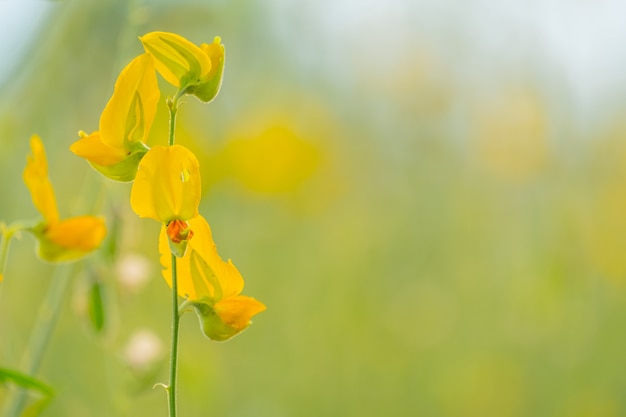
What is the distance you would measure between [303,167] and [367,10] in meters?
0.74

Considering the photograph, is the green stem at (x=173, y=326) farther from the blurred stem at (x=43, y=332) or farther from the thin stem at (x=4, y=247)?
the blurred stem at (x=43, y=332)

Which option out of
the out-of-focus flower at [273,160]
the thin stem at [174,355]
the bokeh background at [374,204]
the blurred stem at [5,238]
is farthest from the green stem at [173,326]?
the out-of-focus flower at [273,160]

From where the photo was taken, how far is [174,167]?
566 mm

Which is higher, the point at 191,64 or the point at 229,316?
the point at 191,64

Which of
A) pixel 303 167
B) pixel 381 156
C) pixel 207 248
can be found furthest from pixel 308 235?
pixel 207 248

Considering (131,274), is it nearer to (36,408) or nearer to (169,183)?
(36,408)

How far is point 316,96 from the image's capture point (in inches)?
128

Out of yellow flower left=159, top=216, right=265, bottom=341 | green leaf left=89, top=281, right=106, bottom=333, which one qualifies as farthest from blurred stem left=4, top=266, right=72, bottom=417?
yellow flower left=159, top=216, right=265, bottom=341

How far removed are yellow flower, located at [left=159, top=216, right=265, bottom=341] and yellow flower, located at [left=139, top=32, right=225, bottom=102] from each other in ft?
0.28

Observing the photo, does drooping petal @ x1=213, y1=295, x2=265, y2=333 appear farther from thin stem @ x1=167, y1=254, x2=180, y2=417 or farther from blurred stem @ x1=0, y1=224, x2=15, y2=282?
blurred stem @ x1=0, y1=224, x2=15, y2=282

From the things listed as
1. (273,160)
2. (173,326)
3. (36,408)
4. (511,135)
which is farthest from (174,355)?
(511,135)

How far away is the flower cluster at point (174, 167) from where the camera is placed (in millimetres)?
567

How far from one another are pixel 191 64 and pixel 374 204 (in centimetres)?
257

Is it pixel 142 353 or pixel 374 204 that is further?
pixel 374 204
